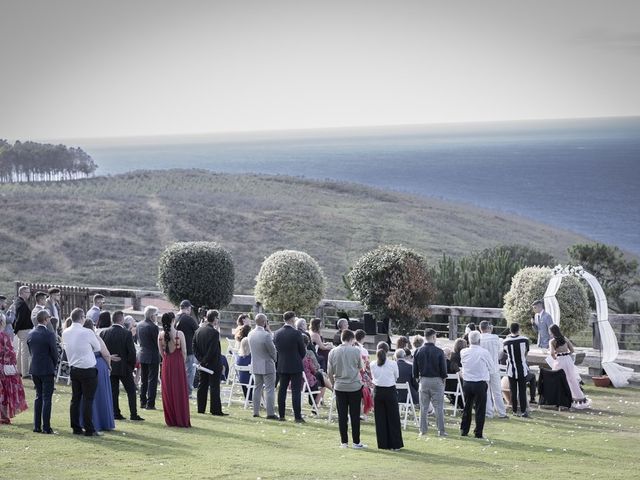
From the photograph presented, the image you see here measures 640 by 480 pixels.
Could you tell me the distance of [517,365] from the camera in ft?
61.3

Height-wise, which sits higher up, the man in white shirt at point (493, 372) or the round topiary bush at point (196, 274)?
the round topiary bush at point (196, 274)

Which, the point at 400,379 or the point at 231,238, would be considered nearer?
the point at 400,379

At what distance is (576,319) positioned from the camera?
2536cm

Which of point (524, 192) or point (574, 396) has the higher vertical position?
point (524, 192)

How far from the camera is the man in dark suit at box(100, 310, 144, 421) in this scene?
56.2ft

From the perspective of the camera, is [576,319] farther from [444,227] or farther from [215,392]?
[444,227]

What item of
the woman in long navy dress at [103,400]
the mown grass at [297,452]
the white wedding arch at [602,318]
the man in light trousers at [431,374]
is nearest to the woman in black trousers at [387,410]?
the mown grass at [297,452]

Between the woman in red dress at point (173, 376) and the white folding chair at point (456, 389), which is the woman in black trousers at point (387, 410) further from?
the white folding chair at point (456, 389)

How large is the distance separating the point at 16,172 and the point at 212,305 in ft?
272

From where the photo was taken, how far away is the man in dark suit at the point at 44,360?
15.5 metres

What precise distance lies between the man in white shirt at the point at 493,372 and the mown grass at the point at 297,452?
52 cm

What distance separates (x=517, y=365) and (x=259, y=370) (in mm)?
4390

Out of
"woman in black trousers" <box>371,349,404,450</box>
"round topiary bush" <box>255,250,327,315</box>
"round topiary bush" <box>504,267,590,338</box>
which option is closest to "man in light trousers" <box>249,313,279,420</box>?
"woman in black trousers" <box>371,349,404,450</box>

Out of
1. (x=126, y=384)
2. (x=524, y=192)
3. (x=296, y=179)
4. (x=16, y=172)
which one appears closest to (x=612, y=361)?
(x=126, y=384)
